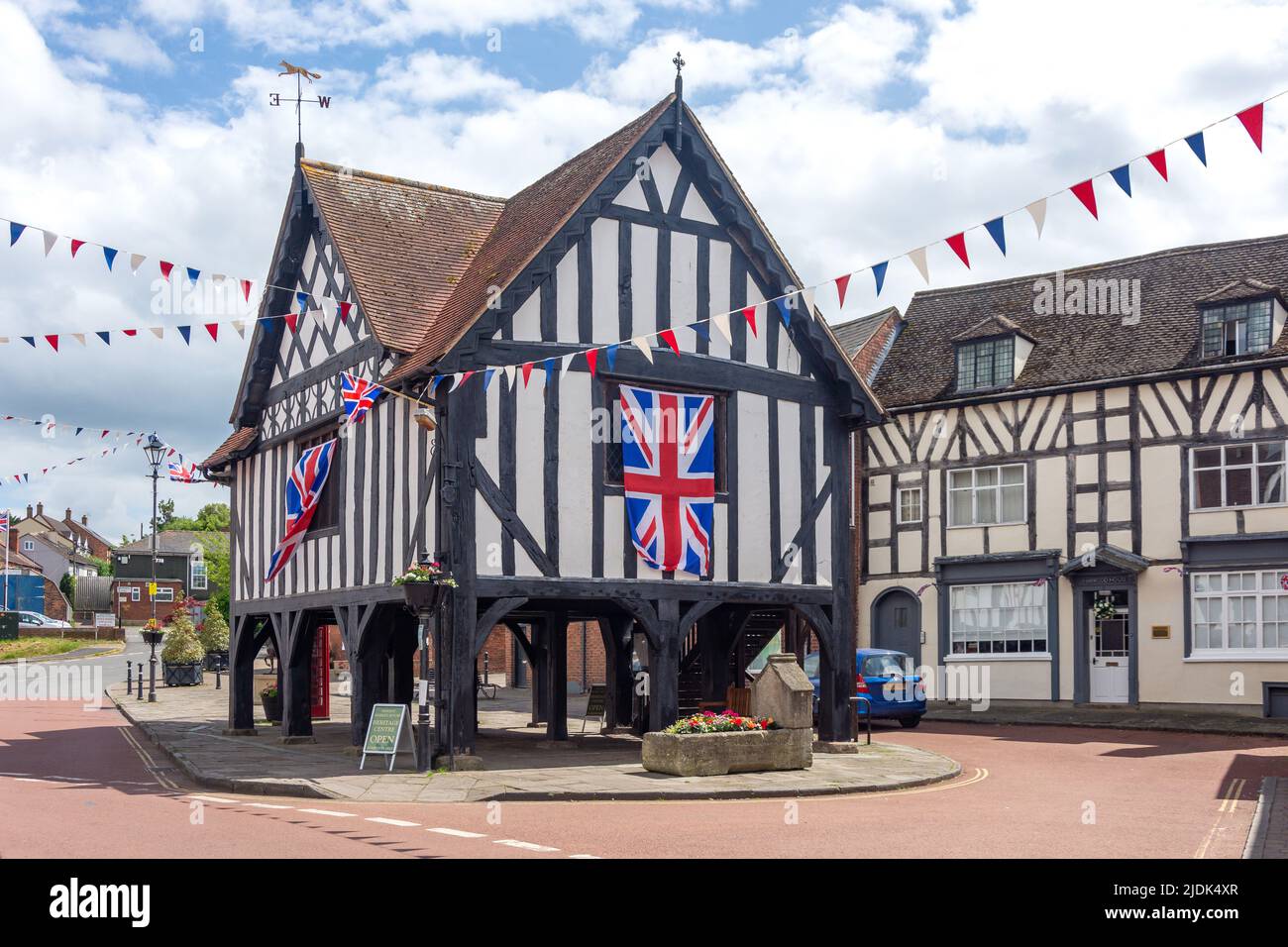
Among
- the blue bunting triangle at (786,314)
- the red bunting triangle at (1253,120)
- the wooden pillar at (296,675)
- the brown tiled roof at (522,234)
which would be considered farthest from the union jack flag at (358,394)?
the red bunting triangle at (1253,120)

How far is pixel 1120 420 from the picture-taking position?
98.9 feet

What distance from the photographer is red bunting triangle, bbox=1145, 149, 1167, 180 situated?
11164 millimetres

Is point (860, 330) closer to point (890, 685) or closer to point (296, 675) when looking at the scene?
point (890, 685)

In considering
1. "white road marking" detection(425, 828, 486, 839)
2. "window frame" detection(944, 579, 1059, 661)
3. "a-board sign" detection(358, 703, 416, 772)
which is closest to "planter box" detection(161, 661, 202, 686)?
"window frame" detection(944, 579, 1059, 661)

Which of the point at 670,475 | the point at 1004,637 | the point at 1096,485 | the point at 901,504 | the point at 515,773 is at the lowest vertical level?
the point at 515,773

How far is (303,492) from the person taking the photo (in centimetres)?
2112

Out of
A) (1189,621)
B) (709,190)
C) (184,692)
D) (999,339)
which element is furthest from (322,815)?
(184,692)

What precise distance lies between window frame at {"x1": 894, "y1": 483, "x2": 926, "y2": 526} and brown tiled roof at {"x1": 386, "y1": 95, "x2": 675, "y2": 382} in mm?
14886

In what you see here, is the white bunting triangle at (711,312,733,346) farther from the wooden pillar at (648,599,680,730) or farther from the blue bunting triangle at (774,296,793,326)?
the wooden pillar at (648,599,680,730)

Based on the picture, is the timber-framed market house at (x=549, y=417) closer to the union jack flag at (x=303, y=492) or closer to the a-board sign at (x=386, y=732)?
the union jack flag at (x=303, y=492)

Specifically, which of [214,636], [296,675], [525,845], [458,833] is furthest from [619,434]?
[214,636]

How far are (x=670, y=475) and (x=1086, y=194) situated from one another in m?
8.70

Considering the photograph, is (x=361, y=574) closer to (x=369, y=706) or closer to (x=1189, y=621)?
(x=369, y=706)
